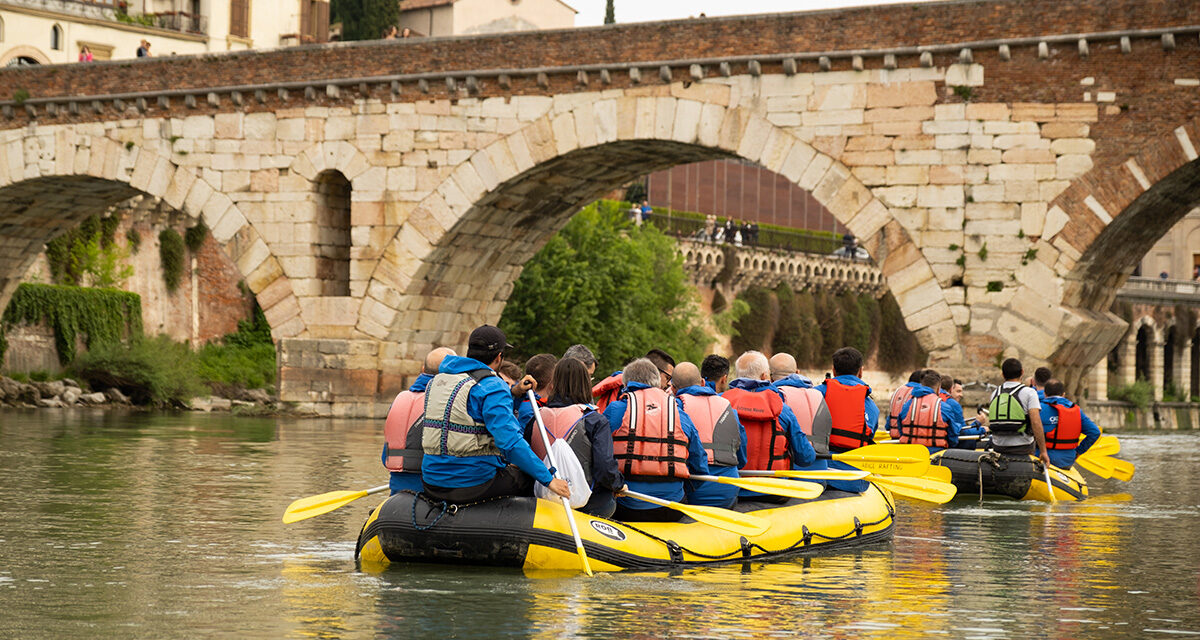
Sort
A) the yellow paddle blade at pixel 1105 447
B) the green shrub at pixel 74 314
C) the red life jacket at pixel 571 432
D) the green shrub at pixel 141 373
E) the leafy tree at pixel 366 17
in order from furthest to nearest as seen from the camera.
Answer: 1. the leafy tree at pixel 366 17
2. the green shrub at pixel 74 314
3. the green shrub at pixel 141 373
4. the yellow paddle blade at pixel 1105 447
5. the red life jacket at pixel 571 432

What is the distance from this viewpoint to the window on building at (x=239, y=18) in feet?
149

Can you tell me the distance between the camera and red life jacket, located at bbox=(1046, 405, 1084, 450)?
15.1m

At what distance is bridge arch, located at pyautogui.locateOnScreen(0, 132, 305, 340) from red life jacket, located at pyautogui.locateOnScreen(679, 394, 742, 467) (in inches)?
609

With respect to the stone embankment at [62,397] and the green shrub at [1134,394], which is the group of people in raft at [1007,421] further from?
the green shrub at [1134,394]

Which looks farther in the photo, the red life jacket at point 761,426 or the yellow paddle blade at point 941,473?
the yellow paddle blade at point 941,473

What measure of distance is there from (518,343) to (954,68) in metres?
17.9

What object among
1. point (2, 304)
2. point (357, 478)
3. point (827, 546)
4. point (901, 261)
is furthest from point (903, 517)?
point (2, 304)

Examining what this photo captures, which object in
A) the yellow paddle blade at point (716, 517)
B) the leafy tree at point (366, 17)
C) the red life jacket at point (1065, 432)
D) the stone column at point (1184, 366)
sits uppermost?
the leafy tree at point (366, 17)

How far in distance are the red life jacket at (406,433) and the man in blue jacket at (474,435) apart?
1.04 feet

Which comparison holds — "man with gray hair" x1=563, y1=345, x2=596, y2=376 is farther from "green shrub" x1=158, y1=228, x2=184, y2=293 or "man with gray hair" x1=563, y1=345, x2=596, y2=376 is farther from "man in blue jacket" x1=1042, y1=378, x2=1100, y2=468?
"green shrub" x1=158, y1=228, x2=184, y2=293

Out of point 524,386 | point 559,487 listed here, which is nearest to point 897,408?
point 524,386

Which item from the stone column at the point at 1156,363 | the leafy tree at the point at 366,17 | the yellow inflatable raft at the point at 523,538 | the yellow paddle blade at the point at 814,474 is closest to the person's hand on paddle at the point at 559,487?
the yellow inflatable raft at the point at 523,538

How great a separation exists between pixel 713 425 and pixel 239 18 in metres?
38.7

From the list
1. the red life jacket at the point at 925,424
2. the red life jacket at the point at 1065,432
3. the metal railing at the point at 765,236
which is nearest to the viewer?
the red life jacket at the point at 925,424
